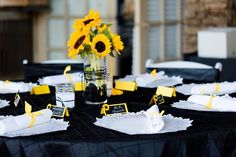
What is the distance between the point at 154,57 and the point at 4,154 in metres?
3.21

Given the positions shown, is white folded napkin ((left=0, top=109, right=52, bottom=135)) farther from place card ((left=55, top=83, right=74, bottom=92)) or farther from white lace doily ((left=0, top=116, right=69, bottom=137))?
place card ((left=55, top=83, right=74, bottom=92))

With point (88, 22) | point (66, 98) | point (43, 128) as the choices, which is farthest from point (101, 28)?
point (43, 128)

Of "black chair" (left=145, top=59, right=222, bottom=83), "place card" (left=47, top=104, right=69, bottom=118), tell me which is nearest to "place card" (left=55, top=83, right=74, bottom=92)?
"place card" (left=47, top=104, right=69, bottom=118)

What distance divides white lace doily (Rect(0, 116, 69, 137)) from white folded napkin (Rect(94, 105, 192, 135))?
0.45 feet

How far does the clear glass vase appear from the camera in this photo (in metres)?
2.20

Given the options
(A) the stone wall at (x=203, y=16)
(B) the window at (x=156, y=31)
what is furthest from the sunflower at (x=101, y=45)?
(A) the stone wall at (x=203, y=16)

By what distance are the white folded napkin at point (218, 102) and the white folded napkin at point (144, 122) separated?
0.85 ft

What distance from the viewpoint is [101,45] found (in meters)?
2.12

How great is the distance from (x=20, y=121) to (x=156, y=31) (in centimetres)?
313

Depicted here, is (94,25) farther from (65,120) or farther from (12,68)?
(12,68)

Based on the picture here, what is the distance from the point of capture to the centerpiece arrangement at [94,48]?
211 cm

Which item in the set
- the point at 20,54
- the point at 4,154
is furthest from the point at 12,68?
the point at 4,154

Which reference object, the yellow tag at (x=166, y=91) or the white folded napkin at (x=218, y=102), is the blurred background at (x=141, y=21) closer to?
the yellow tag at (x=166, y=91)

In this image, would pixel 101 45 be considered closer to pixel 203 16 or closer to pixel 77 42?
pixel 77 42
